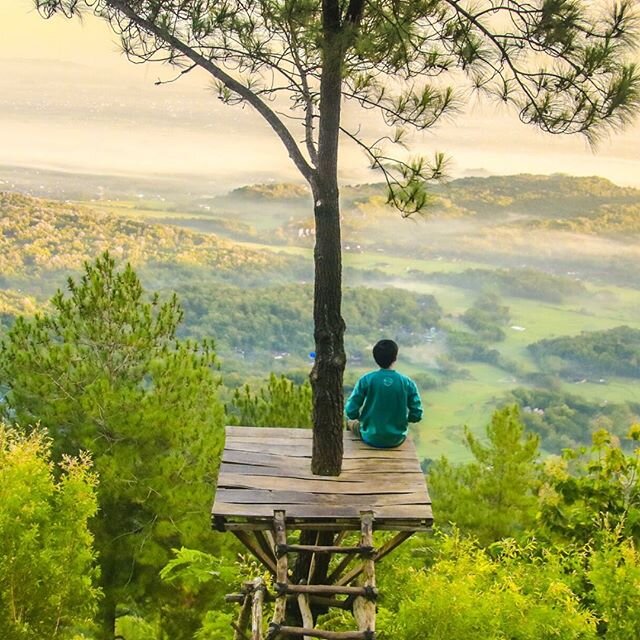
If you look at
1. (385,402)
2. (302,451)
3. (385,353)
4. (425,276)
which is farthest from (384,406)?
(425,276)

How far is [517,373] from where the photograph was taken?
31.8 meters

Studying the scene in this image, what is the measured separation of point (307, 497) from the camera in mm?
3805

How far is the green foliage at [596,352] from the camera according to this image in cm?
3158

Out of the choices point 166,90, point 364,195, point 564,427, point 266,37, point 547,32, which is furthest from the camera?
point 166,90

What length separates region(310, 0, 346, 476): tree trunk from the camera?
160 inches

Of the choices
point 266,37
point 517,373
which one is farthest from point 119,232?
point 266,37

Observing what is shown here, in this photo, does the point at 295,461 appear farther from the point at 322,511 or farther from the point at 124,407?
the point at 124,407

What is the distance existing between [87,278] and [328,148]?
3.35m

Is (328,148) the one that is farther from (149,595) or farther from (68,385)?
(149,595)

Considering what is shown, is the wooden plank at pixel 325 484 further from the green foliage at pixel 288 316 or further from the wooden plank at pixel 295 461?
the green foliage at pixel 288 316

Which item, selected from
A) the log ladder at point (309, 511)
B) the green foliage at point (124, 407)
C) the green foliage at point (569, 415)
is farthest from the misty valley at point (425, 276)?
the log ladder at point (309, 511)

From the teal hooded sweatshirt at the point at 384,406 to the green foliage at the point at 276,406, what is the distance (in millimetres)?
2819

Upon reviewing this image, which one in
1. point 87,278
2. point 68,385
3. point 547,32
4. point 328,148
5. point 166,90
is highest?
point 166,90

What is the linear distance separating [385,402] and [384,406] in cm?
2
